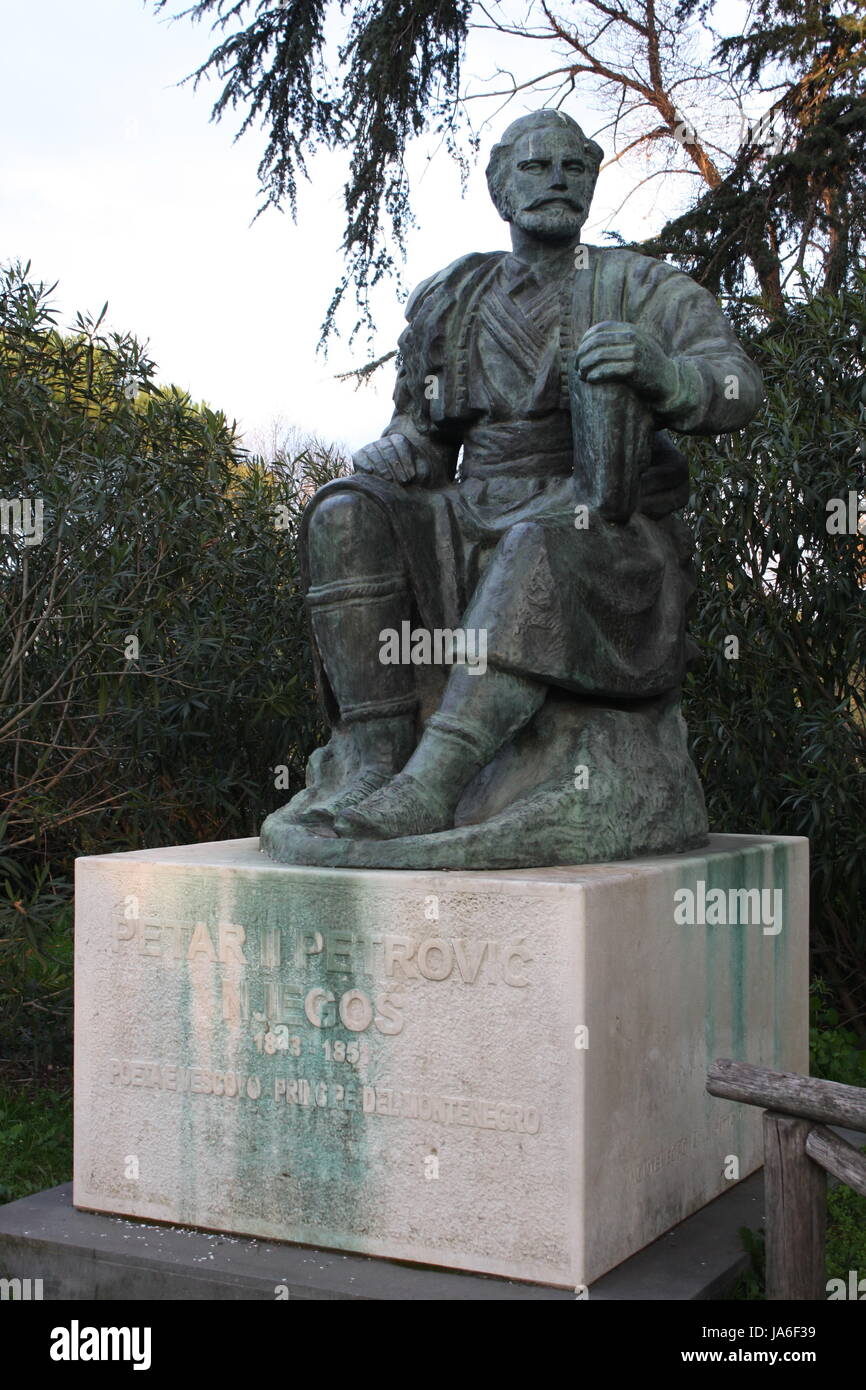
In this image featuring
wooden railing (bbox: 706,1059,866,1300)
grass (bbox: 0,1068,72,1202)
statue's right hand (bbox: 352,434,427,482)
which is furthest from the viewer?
grass (bbox: 0,1068,72,1202)

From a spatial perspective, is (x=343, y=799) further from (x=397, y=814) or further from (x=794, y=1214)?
(x=794, y=1214)

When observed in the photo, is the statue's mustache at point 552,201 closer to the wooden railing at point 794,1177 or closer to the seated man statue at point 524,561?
the seated man statue at point 524,561

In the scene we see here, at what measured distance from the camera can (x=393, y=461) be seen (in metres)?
3.53

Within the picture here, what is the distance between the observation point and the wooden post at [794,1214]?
2.71m

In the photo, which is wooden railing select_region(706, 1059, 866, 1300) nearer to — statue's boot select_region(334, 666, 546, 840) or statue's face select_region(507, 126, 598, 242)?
statue's boot select_region(334, 666, 546, 840)

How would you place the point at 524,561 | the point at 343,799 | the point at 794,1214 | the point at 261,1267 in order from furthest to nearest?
the point at 343,799 < the point at 524,561 < the point at 261,1267 < the point at 794,1214

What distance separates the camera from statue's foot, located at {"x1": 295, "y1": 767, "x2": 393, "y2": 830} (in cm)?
321

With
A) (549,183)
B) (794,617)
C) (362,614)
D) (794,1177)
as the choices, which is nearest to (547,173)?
(549,183)

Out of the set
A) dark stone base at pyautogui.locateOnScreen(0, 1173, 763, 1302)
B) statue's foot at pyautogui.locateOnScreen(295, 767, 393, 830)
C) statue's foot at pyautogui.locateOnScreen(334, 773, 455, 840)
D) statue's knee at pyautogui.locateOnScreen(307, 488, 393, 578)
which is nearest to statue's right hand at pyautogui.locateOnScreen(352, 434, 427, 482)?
statue's knee at pyautogui.locateOnScreen(307, 488, 393, 578)

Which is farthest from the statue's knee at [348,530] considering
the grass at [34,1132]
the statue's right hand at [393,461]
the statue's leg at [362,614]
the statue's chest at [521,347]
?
the grass at [34,1132]

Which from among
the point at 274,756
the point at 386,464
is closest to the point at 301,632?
the point at 274,756

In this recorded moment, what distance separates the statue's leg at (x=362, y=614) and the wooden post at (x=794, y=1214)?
1155 mm

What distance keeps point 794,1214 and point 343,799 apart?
1243 millimetres

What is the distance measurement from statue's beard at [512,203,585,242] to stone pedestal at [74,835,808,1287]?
4.82 feet
